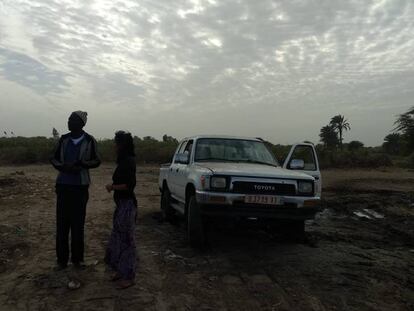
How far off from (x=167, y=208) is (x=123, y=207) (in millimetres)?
4488

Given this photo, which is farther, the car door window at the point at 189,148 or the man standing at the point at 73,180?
the car door window at the point at 189,148

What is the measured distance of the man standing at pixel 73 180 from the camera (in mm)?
5523

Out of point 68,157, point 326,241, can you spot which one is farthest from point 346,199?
point 68,157

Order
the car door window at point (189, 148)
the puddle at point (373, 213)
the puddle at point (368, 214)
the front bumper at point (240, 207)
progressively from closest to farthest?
the front bumper at point (240, 207), the car door window at point (189, 148), the puddle at point (368, 214), the puddle at point (373, 213)

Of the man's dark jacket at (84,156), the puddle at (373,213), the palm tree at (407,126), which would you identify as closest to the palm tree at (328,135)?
the palm tree at (407,126)

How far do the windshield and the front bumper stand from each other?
5.31 feet

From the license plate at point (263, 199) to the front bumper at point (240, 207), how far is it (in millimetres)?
42

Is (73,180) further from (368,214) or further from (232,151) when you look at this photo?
(368,214)

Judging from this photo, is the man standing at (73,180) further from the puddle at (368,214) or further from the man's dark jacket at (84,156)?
the puddle at (368,214)

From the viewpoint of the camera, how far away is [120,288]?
495 cm

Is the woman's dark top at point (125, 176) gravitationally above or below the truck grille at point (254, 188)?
above

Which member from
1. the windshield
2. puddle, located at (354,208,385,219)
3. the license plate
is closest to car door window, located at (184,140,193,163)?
the windshield

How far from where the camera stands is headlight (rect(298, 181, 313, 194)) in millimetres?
6750

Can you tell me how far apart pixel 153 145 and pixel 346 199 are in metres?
20.8
